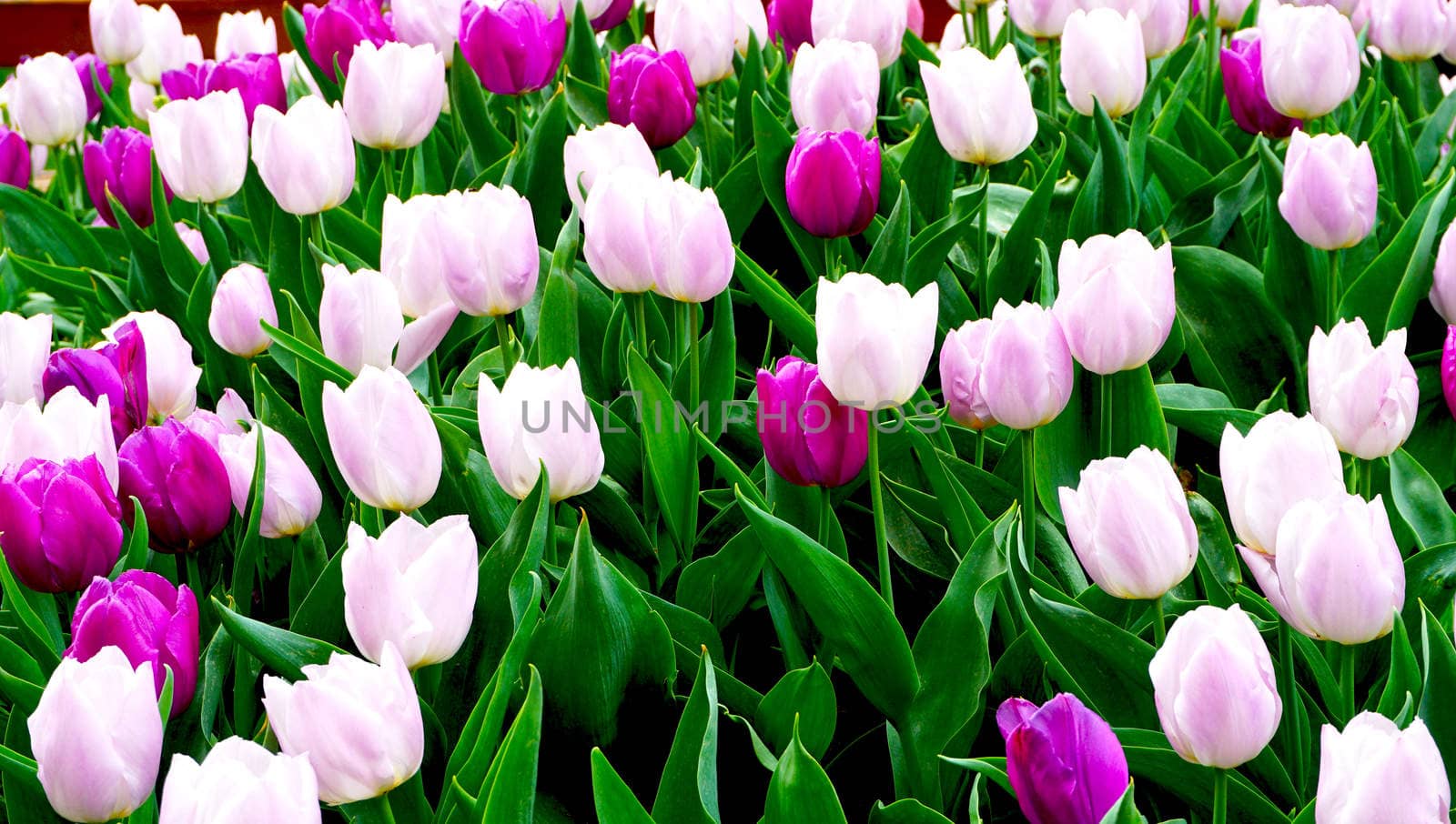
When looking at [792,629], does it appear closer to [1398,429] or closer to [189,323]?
[1398,429]

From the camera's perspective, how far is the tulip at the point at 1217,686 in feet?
2.16

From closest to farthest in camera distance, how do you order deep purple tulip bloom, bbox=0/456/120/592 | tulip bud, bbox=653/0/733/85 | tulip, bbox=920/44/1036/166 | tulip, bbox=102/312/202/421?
deep purple tulip bloom, bbox=0/456/120/592
tulip, bbox=102/312/202/421
tulip, bbox=920/44/1036/166
tulip bud, bbox=653/0/733/85

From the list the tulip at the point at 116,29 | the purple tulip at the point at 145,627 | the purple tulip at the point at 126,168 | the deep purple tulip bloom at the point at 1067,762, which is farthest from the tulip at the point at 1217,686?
the tulip at the point at 116,29

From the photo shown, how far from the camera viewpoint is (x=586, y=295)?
1.35 meters

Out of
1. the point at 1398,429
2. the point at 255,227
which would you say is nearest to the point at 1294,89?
the point at 1398,429

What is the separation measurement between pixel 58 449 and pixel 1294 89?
3.74 ft

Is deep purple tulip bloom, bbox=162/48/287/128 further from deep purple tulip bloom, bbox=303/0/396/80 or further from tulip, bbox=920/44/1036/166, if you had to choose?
tulip, bbox=920/44/1036/166

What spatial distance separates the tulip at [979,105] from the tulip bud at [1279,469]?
1.89ft

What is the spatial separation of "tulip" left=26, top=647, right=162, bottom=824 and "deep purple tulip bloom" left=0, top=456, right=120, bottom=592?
0.67 ft

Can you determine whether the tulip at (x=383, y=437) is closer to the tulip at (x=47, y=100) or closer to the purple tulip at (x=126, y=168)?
the purple tulip at (x=126, y=168)

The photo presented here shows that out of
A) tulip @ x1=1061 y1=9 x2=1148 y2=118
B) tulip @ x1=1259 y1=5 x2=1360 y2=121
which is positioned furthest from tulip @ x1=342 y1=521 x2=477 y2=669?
→ tulip @ x1=1259 y1=5 x2=1360 y2=121

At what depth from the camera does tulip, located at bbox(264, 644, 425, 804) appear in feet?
2.20

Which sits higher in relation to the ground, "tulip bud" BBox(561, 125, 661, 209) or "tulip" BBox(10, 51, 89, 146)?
"tulip bud" BBox(561, 125, 661, 209)

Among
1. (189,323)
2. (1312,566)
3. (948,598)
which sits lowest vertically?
(189,323)
